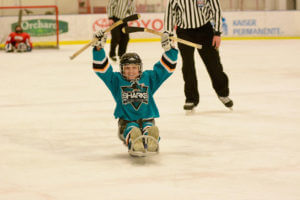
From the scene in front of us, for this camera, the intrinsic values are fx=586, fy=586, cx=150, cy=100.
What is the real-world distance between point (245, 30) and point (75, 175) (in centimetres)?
1318

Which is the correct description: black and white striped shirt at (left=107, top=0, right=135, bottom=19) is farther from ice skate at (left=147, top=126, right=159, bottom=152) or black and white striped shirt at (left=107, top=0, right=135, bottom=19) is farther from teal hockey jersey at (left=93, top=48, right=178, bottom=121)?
ice skate at (left=147, top=126, right=159, bottom=152)

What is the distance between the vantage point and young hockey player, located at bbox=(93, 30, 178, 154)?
10.8 ft

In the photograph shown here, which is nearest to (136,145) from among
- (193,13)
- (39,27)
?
(193,13)

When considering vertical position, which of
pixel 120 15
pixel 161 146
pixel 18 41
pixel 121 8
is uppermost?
pixel 121 8

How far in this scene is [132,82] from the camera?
3326 millimetres

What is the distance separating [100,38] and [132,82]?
0.31 meters

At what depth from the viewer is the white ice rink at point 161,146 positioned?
2.57 metres

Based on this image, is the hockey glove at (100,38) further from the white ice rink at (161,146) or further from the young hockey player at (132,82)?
the white ice rink at (161,146)

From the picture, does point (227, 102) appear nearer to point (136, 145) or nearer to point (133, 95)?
point (133, 95)

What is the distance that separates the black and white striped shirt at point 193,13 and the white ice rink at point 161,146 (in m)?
0.71

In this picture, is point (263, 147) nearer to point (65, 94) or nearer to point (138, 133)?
point (138, 133)

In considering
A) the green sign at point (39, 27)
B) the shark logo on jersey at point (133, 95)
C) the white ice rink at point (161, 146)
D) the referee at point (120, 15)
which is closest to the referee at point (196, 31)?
the white ice rink at point (161, 146)

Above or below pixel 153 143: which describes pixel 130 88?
above

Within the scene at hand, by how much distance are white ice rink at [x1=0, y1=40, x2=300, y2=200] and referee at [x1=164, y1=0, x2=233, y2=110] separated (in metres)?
0.23
